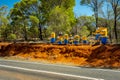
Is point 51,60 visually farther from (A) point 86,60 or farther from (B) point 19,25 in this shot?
(B) point 19,25

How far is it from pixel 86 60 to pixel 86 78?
8744 mm

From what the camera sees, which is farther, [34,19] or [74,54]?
[34,19]

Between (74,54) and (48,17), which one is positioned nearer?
(74,54)

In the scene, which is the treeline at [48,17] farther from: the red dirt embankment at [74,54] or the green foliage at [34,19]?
the red dirt embankment at [74,54]

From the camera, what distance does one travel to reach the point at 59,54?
25969mm

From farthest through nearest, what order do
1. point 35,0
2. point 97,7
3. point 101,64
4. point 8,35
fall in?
point 8,35
point 35,0
point 97,7
point 101,64

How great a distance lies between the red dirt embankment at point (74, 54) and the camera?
2106 cm

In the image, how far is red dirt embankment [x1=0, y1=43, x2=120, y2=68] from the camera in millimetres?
21062

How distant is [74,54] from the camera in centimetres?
2473

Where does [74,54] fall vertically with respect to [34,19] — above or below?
below

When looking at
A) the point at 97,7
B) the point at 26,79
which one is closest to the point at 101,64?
the point at 26,79

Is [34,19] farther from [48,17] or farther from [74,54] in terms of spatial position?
[74,54]

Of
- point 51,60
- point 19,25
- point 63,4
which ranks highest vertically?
point 63,4

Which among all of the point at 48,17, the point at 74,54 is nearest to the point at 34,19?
the point at 48,17
